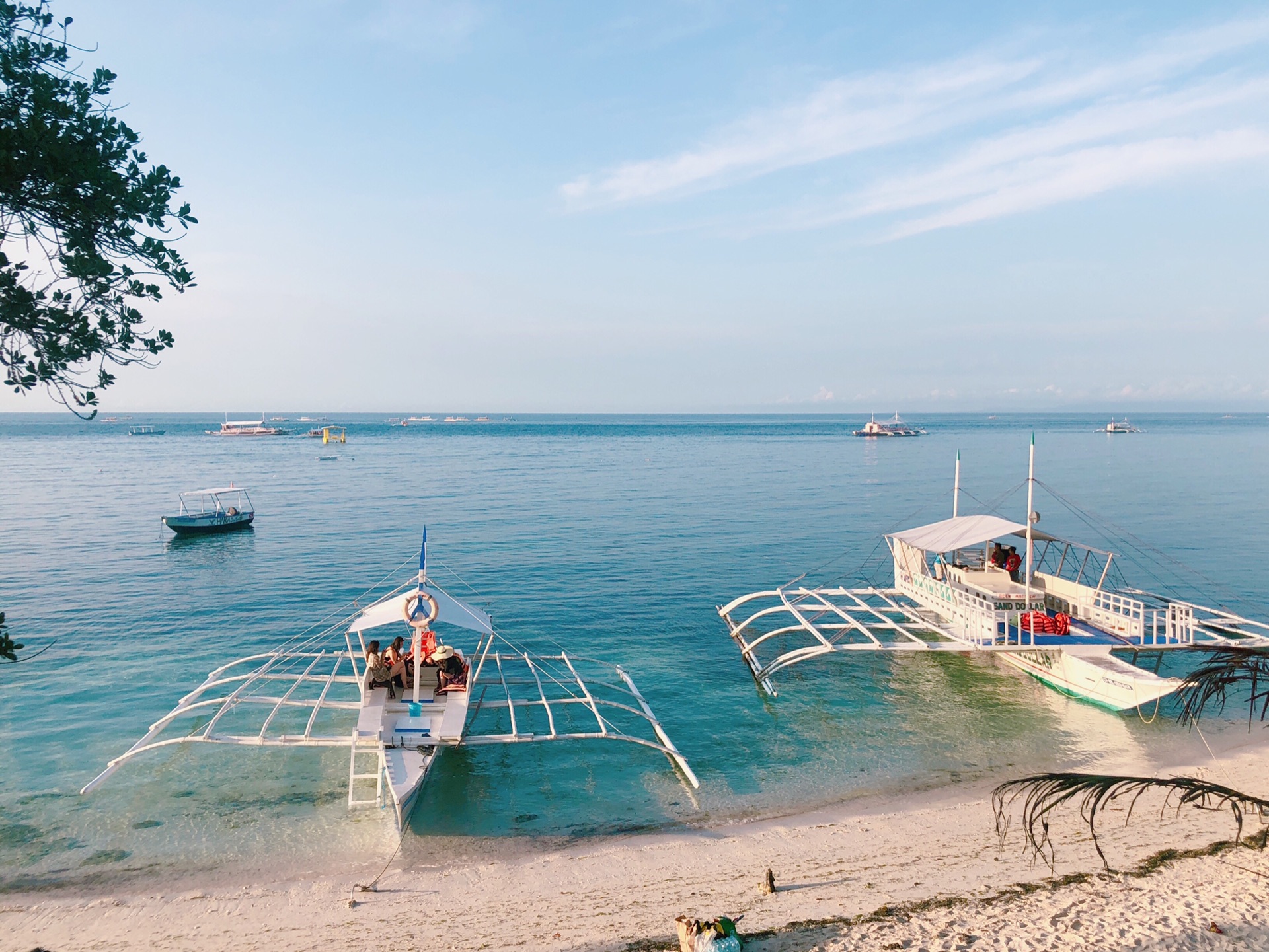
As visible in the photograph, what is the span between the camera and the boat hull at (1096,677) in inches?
690

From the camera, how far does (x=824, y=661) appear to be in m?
23.7

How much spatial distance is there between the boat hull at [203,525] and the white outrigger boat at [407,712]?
26.8m

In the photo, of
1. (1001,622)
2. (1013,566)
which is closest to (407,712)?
(1001,622)

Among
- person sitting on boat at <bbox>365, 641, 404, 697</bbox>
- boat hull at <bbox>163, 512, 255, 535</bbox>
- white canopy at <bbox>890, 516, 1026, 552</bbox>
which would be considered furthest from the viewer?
boat hull at <bbox>163, 512, 255, 535</bbox>

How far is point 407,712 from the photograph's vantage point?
598 inches

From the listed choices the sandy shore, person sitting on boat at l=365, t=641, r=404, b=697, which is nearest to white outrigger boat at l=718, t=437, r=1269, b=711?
the sandy shore

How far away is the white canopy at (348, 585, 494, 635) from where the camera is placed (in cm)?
1591

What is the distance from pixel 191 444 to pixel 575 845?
447 feet

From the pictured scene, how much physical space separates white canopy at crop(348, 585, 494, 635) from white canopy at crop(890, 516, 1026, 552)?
13.1 m

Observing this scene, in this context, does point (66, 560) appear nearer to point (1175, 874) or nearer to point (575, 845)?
point (575, 845)

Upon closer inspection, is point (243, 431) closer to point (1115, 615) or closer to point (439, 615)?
point (439, 615)

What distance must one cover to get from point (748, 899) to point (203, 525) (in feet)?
144

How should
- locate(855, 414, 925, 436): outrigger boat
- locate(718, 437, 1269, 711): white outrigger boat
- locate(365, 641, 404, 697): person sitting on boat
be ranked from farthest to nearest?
locate(855, 414, 925, 436): outrigger boat → locate(718, 437, 1269, 711): white outrigger boat → locate(365, 641, 404, 697): person sitting on boat

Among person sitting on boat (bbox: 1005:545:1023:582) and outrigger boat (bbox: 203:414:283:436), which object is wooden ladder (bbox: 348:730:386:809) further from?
outrigger boat (bbox: 203:414:283:436)
